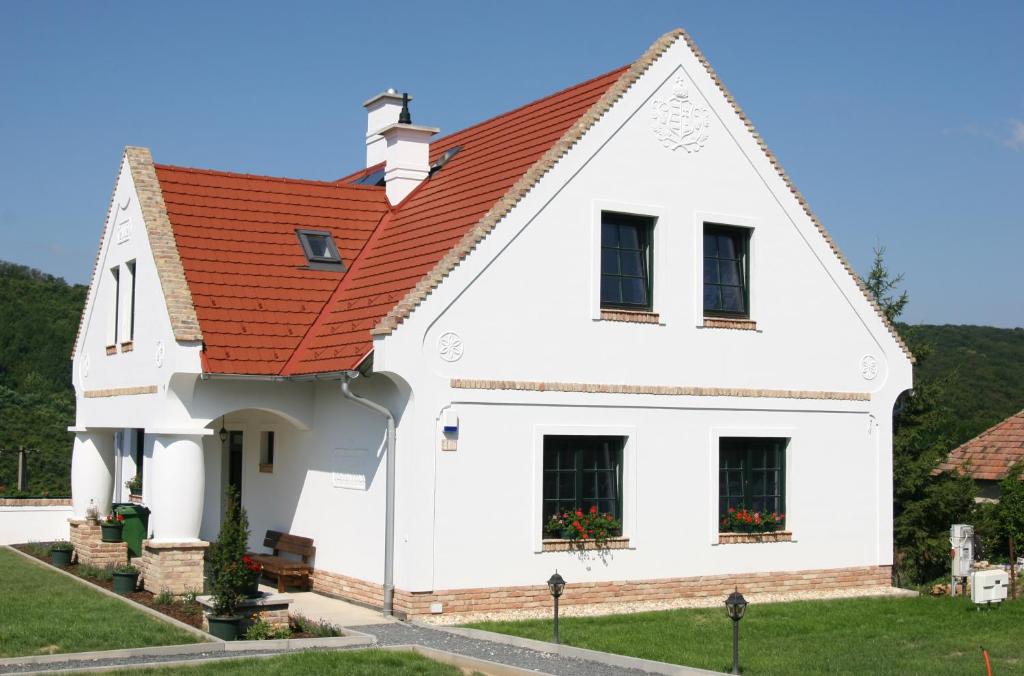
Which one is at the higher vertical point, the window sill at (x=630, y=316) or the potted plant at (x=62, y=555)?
the window sill at (x=630, y=316)

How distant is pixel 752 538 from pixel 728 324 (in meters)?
3.24

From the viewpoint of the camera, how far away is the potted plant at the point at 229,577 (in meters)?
14.9

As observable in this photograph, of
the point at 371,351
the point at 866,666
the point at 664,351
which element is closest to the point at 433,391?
the point at 371,351

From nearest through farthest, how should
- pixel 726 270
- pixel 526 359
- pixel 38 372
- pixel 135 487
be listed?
pixel 526 359
pixel 726 270
pixel 135 487
pixel 38 372

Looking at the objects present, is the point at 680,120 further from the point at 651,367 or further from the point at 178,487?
the point at 178,487

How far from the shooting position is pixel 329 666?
13.2m

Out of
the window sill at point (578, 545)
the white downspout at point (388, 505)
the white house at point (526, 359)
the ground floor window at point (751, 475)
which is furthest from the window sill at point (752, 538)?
the white downspout at point (388, 505)

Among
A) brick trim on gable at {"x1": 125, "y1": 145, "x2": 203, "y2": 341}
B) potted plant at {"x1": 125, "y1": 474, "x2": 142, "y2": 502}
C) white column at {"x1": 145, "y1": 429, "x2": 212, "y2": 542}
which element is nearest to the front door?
potted plant at {"x1": 125, "y1": 474, "x2": 142, "y2": 502}

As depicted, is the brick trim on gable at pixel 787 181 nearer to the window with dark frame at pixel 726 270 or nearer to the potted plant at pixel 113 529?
the window with dark frame at pixel 726 270

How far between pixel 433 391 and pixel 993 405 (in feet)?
140

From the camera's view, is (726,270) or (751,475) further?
(726,270)

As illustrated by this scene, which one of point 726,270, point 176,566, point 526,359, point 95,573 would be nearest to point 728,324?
point 726,270

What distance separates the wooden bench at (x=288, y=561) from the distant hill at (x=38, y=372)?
15887 millimetres

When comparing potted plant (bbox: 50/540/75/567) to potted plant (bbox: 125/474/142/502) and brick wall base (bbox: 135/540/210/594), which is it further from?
brick wall base (bbox: 135/540/210/594)
